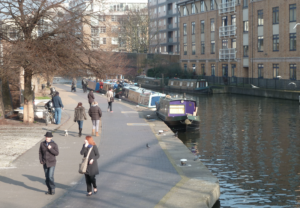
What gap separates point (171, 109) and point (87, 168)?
16022 mm

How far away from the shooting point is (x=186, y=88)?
6062 centimetres

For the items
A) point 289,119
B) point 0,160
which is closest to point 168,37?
point 289,119

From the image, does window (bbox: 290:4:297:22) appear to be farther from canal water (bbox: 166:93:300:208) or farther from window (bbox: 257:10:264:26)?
canal water (bbox: 166:93:300:208)

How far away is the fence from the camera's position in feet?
153

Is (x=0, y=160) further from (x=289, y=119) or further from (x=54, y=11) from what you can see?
(x=289, y=119)

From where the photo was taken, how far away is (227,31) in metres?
63.4

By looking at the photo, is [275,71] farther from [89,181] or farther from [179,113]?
[89,181]

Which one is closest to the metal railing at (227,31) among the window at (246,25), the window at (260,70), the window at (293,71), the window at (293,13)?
the window at (246,25)

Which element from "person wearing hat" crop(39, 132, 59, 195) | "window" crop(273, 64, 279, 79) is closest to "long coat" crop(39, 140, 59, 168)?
"person wearing hat" crop(39, 132, 59, 195)

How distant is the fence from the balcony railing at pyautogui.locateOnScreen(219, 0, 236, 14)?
1014cm

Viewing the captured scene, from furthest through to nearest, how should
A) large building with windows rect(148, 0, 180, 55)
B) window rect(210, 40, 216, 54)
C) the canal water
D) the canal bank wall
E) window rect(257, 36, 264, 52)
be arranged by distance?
1. large building with windows rect(148, 0, 180, 55)
2. window rect(210, 40, 216, 54)
3. window rect(257, 36, 264, 52)
4. the canal water
5. the canal bank wall

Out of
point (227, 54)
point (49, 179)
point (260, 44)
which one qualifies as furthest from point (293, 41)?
point (49, 179)

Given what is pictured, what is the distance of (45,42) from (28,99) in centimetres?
344

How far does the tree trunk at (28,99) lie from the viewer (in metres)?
22.3
